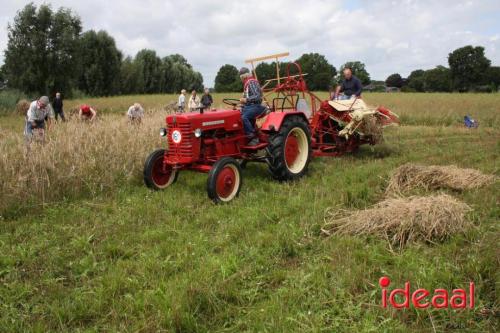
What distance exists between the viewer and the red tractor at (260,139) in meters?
5.80

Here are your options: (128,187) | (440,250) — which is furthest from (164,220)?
(440,250)

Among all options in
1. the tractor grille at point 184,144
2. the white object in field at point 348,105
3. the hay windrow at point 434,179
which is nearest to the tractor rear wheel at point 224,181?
the tractor grille at point 184,144

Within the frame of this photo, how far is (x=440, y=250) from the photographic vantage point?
374 cm

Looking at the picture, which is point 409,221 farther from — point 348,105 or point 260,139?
point 348,105

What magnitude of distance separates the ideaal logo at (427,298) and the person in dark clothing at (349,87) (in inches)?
248

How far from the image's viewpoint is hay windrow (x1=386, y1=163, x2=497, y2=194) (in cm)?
555

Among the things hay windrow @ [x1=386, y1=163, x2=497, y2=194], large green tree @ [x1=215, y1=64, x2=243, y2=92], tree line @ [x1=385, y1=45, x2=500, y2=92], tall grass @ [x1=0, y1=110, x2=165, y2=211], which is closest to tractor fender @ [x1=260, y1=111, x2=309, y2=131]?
hay windrow @ [x1=386, y1=163, x2=497, y2=194]

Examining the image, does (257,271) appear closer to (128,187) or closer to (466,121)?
(128,187)

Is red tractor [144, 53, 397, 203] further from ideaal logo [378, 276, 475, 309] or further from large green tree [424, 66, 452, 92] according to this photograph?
large green tree [424, 66, 452, 92]

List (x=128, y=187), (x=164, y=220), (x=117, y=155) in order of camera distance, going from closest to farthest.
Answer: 1. (x=164, y=220)
2. (x=128, y=187)
3. (x=117, y=155)

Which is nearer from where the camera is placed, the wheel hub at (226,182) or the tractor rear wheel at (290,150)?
the wheel hub at (226,182)

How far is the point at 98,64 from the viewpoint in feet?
137

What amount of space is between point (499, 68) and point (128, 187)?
261ft

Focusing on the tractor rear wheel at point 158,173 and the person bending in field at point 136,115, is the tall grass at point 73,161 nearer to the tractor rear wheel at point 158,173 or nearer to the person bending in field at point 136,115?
the tractor rear wheel at point 158,173
